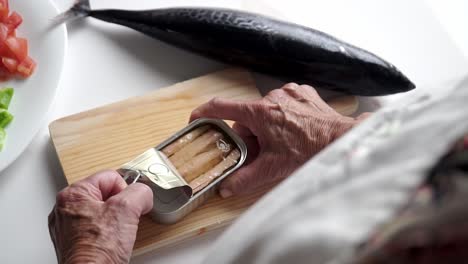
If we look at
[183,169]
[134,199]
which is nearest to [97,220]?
[134,199]

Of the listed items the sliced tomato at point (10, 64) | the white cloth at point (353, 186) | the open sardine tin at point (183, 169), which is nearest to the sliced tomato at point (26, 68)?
the sliced tomato at point (10, 64)

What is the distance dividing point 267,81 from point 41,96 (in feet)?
1.48

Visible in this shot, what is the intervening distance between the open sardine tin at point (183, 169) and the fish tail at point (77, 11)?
1.26 ft

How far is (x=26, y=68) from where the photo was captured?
1130mm

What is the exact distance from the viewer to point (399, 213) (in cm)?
41

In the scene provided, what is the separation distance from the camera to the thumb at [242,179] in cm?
101

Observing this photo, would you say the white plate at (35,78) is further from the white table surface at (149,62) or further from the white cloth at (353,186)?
the white cloth at (353,186)

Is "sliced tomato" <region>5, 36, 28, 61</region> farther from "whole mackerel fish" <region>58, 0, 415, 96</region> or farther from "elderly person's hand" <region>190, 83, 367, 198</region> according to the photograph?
"elderly person's hand" <region>190, 83, 367, 198</region>

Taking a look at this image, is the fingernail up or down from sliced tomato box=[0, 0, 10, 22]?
down

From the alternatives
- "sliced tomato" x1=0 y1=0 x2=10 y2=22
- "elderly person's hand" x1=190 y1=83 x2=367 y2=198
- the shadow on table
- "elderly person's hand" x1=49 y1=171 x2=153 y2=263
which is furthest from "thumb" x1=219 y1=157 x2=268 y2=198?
"sliced tomato" x1=0 y1=0 x2=10 y2=22

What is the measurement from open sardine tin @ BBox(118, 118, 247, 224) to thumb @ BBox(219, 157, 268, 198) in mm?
12

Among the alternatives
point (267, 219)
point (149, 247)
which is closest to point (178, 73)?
point (149, 247)

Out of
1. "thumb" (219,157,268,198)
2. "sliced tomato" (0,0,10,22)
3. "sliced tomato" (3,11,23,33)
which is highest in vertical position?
"sliced tomato" (0,0,10,22)

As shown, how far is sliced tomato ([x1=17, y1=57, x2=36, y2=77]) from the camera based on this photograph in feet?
3.70
